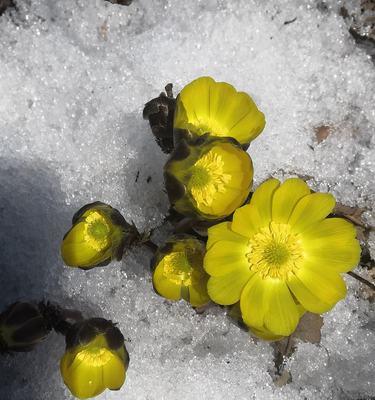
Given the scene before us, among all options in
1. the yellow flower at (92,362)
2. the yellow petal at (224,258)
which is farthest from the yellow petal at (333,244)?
the yellow flower at (92,362)

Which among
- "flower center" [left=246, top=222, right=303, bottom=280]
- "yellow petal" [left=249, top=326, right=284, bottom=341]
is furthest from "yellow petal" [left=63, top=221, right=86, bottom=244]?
"yellow petal" [left=249, top=326, right=284, bottom=341]

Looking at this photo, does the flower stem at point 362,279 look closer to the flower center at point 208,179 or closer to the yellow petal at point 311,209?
the yellow petal at point 311,209

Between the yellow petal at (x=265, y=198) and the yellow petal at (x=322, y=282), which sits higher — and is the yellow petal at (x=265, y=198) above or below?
above

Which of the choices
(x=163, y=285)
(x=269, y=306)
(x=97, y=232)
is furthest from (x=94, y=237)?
(x=269, y=306)

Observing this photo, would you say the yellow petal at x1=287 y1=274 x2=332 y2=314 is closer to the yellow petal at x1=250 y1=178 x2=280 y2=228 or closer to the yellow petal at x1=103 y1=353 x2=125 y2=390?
the yellow petal at x1=250 y1=178 x2=280 y2=228

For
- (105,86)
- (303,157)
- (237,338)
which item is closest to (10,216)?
(105,86)

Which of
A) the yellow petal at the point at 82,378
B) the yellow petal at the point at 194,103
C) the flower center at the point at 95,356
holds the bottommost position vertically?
the yellow petal at the point at 82,378
